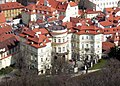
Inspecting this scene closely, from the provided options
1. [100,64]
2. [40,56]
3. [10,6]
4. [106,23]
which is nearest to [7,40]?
[40,56]

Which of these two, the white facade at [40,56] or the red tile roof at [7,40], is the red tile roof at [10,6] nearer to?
the red tile roof at [7,40]

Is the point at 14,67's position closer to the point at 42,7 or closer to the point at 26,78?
the point at 26,78

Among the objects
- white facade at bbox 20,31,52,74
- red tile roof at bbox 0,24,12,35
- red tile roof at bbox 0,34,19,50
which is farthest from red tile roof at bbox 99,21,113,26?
red tile roof at bbox 0,34,19,50

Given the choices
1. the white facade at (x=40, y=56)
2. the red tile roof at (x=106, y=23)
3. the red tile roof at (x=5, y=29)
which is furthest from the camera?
the red tile roof at (x=106, y=23)

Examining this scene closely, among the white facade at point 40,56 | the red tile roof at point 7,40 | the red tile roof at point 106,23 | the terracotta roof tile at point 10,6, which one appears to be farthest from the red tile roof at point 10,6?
the white facade at point 40,56

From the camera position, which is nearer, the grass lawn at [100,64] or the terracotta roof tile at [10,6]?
the grass lawn at [100,64]

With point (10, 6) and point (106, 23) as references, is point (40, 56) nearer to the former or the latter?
point (106, 23)

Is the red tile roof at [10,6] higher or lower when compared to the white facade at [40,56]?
higher

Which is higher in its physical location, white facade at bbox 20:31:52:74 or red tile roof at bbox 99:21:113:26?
red tile roof at bbox 99:21:113:26

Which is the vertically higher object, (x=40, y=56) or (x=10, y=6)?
(x=10, y=6)

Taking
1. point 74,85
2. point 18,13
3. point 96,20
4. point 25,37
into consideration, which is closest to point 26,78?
point 74,85

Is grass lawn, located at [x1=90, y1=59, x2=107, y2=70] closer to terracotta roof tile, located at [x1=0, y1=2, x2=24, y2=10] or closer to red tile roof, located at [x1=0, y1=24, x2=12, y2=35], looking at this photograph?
red tile roof, located at [x1=0, y1=24, x2=12, y2=35]

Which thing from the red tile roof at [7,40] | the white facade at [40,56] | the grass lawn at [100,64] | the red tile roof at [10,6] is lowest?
the grass lawn at [100,64]
